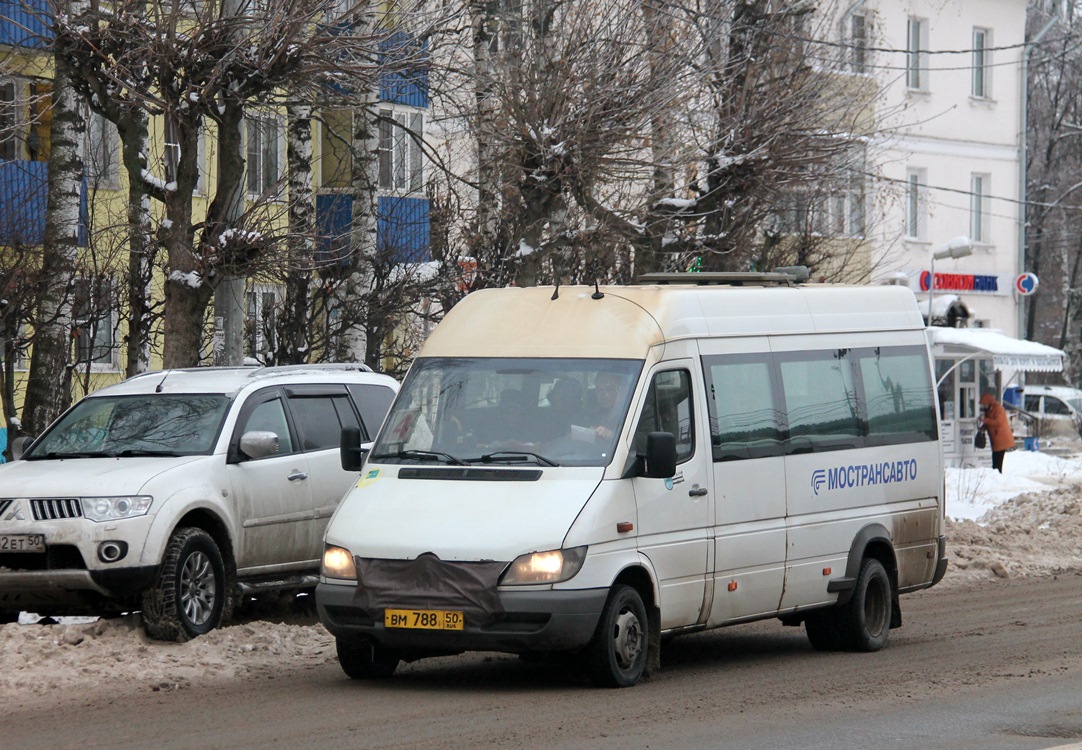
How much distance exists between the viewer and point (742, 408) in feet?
36.3

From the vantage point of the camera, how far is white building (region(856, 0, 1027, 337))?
45.3 metres

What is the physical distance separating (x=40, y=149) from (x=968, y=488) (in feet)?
46.8

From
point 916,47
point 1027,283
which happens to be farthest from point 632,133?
point 916,47

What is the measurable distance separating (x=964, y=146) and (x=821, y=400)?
37071 mm

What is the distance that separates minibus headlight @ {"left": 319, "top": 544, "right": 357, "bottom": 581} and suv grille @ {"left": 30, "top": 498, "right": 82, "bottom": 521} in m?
2.12

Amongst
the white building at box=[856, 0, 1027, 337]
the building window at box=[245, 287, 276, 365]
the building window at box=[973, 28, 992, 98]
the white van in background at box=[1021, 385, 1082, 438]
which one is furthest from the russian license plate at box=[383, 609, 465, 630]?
the building window at box=[973, 28, 992, 98]

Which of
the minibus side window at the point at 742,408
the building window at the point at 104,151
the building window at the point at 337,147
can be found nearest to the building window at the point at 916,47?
the building window at the point at 337,147

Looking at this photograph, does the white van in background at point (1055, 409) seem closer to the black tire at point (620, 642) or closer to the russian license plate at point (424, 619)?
the black tire at point (620, 642)


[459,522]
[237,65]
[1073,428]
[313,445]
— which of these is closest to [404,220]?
[237,65]

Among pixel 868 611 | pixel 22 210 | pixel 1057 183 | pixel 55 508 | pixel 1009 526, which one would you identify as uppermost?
pixel 1057 183

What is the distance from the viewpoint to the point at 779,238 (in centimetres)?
2675

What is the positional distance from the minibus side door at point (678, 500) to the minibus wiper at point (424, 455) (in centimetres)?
102

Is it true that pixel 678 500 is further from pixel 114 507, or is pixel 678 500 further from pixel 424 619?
pixel 114 507

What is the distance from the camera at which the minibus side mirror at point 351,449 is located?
10.8 meters
